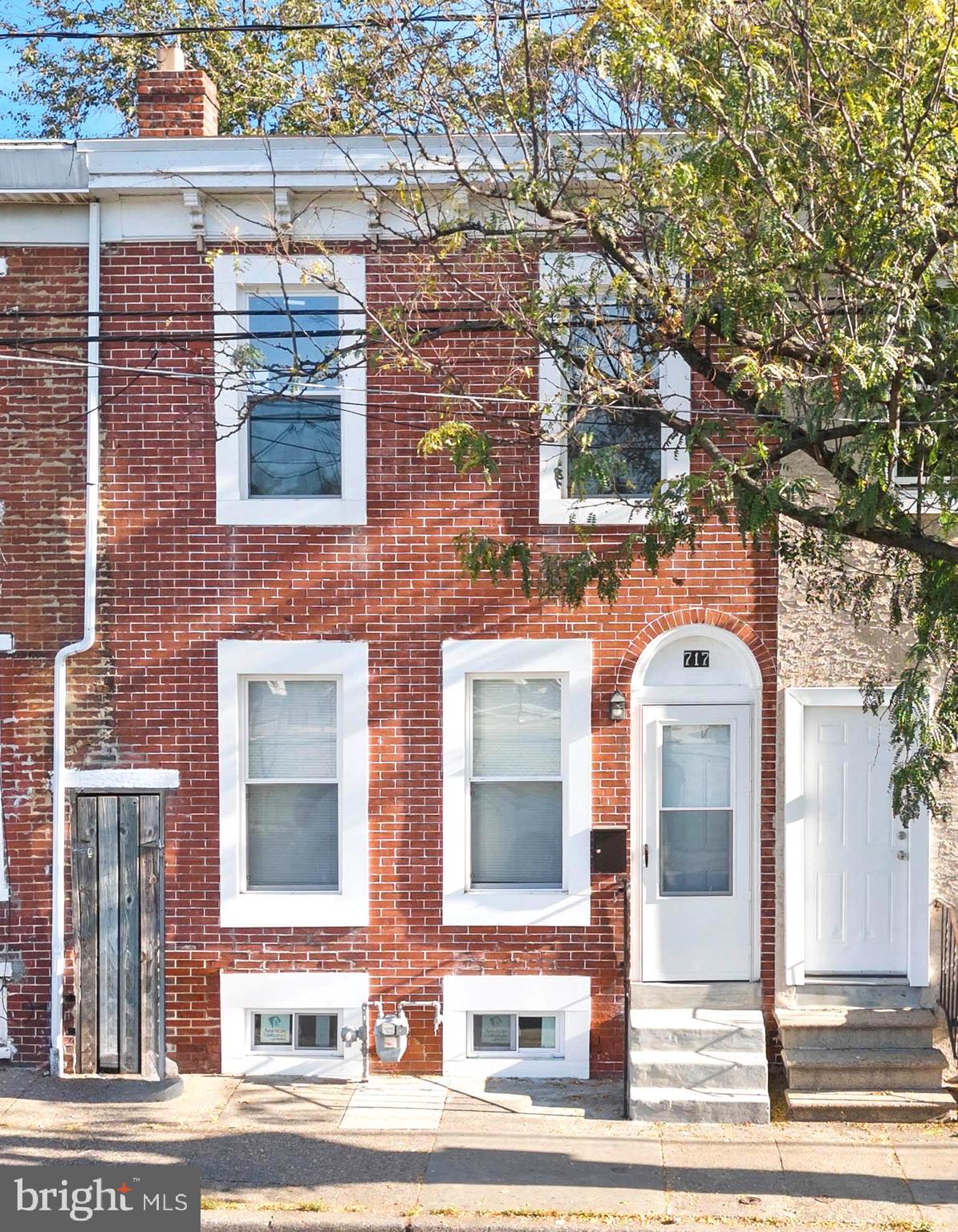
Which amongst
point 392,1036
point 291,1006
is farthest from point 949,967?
point 291,1006

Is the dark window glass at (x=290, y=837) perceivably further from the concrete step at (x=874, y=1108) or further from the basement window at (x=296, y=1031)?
the concrete step at (x=874, y=1108)

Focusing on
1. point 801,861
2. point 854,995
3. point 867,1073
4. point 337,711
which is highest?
point 337,711

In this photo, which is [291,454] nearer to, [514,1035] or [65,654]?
[65,654]

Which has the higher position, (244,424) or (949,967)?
(244,424)

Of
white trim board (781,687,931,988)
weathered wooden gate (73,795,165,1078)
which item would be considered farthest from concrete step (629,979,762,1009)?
weathered wooden gate (73,795,165,1078)

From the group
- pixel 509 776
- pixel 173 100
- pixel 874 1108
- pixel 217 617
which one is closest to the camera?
pixel 874 1108

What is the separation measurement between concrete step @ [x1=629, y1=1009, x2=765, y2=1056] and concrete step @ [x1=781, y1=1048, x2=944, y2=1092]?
0.31 metres

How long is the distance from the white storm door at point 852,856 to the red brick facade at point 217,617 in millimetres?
365

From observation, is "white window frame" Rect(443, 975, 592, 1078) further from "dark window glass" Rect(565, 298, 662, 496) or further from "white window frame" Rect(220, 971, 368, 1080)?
"dark window glass" Rect(565, 298, 662, 496)

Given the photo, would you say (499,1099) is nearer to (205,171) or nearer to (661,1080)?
(661,1080)

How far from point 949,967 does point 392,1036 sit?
13.4ft

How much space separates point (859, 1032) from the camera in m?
8.84

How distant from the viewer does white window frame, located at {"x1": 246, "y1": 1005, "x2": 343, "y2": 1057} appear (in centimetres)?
920

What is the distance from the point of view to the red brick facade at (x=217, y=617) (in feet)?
30.1
